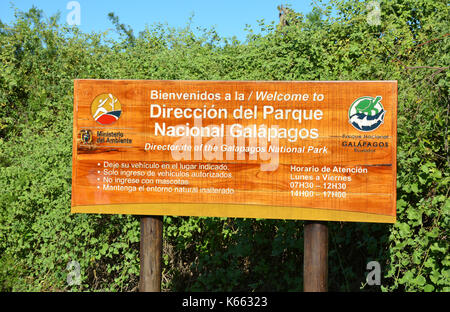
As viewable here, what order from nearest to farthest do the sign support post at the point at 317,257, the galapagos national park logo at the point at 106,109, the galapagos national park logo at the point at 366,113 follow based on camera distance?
the galapagos national park logo at the point at 366,113
the sign support post at the point at 317,257
the galapagos national park logo at the point at 106,109

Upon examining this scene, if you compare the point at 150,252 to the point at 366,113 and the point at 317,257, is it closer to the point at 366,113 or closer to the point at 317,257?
the point at 317,257

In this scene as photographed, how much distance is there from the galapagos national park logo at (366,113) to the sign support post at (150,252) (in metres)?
1.98

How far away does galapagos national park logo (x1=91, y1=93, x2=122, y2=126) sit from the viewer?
3.91 meters

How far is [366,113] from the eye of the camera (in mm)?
3590

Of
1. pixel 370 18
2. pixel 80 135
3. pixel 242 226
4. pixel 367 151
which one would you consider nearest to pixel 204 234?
pixel 242 226

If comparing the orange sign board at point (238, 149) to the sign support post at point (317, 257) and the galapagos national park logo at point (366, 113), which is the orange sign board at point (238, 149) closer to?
the galapagos national park logo at point (366, 113)

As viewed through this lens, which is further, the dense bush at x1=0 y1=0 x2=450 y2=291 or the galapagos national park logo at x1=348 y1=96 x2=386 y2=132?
the dense bush at x1=0 y1=0 x2=450 y2=291

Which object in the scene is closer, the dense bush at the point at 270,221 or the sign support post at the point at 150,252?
the sign support post at the point at 150,252

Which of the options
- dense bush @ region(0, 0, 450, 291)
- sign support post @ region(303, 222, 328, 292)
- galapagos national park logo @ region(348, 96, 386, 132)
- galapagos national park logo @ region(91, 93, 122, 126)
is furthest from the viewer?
dense bush @ region(0, 0, 450, 291)

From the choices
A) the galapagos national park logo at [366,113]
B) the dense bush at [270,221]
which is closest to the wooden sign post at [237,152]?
the galapagos national park logo at [366,113]

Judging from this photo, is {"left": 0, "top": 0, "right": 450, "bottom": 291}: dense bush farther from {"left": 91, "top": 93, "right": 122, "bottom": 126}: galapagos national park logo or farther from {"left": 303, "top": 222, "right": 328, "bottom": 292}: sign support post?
{"left": 91, "top": 93, "right": 122, "bottom": 126}: galapagos national park logo

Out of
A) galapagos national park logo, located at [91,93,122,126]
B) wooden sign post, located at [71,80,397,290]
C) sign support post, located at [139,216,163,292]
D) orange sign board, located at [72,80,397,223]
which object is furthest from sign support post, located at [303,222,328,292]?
galapagos national park logo, located at [91,93,122,126]

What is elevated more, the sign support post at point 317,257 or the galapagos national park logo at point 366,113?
the galapagos national park logo at point 366,113

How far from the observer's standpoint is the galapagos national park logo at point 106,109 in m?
3.91
